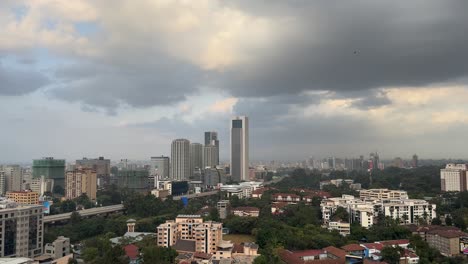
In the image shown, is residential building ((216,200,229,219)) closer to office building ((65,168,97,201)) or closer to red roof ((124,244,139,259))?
red roof ((124,244,139,259))

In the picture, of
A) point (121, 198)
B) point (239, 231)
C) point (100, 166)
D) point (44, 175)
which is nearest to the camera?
→ point (239, 231)

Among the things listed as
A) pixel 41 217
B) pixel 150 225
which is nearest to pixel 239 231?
pixel 150 225

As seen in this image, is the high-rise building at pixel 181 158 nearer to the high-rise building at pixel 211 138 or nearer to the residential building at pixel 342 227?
the high-rise building at pixel 211 138

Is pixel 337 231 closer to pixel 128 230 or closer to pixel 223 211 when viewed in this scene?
pixel 223 211

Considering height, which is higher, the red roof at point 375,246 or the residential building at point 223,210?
the residential building at point 223,210

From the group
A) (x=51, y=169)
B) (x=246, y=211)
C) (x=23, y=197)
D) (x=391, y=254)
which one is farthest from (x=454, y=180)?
(x=51, y=169)

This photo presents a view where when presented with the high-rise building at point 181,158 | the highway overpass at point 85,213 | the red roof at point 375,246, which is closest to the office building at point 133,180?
the high-rise building at point 181,158

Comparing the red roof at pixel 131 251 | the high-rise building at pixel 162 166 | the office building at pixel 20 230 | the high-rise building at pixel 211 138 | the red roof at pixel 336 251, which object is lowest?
the red roof at pixel 336 251
